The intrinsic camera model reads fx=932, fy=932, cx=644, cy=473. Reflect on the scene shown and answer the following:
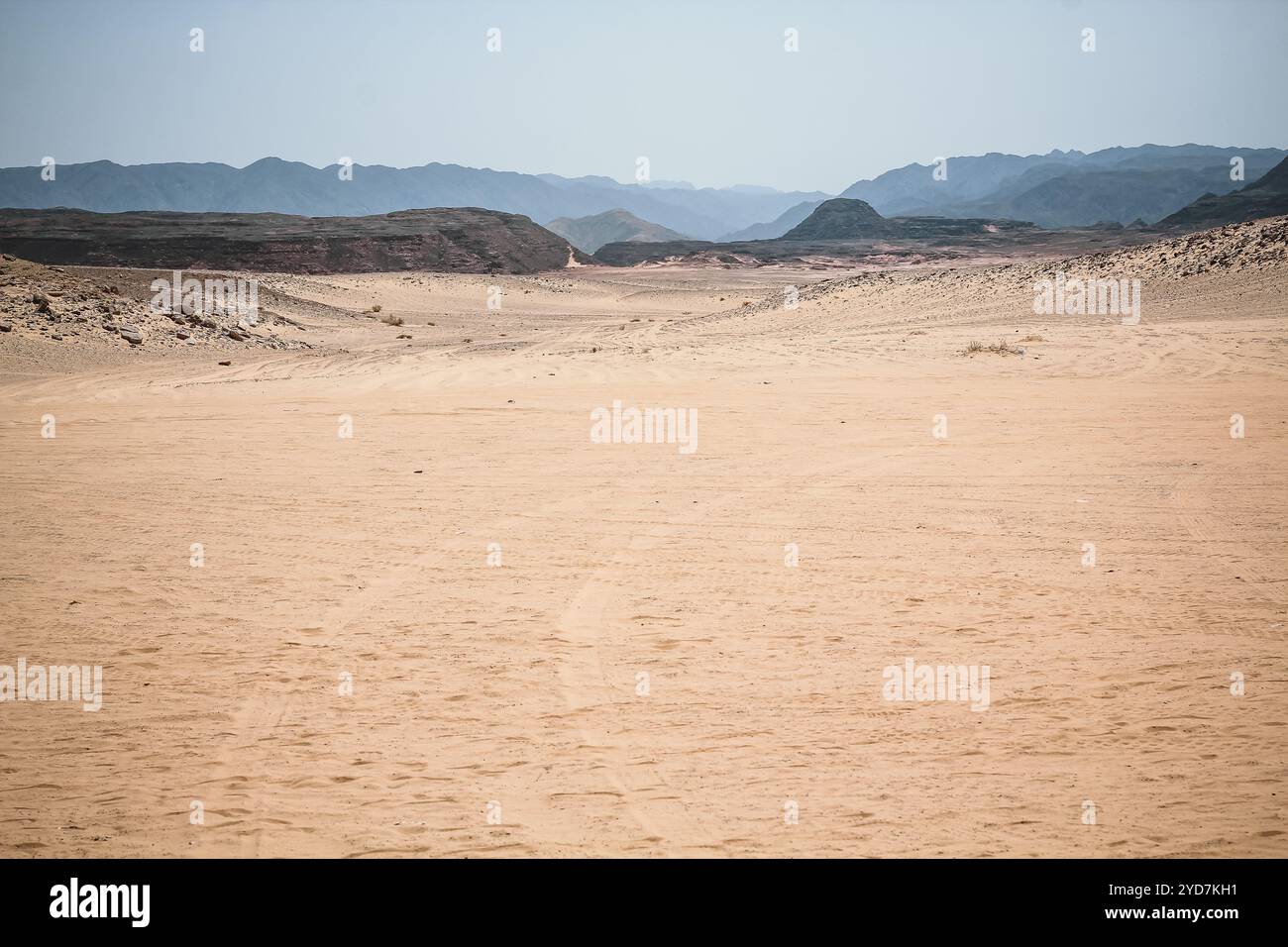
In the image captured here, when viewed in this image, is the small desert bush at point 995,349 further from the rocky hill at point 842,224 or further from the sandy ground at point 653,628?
the rocky hill at point 842,224

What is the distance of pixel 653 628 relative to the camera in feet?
21.3

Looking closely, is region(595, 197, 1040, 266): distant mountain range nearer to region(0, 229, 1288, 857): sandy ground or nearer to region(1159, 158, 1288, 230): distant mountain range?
region(1159, 158, 1288, 230): distant mountain range

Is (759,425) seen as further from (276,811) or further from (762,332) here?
(762,332)

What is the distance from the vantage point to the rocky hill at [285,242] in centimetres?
5856

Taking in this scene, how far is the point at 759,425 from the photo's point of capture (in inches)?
538

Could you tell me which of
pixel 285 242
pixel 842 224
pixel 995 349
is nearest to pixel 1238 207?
pixel 842 224

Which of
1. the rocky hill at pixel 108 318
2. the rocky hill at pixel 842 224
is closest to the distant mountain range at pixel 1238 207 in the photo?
the rocky hill at pixel 842 224

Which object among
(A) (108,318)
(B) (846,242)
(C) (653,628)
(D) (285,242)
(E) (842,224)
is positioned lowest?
(C) (653,628)

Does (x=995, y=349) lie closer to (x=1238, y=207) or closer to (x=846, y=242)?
(x=1238, y=207)

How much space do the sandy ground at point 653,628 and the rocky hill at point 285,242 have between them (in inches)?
1889

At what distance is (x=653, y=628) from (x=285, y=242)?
2425 inches

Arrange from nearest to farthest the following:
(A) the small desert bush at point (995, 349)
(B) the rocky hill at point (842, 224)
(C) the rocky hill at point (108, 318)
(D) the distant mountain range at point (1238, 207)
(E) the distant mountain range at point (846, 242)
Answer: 1. (A) the small desert bush at point (995, 349)
2. (C) the rocky hill at point (108, 318)
3. (D) the distant mountain range at point (1238, 207)
4. (E) the distant mountain range at point (846, 242)
5. (B) the rocky hill at point (842, 224)
